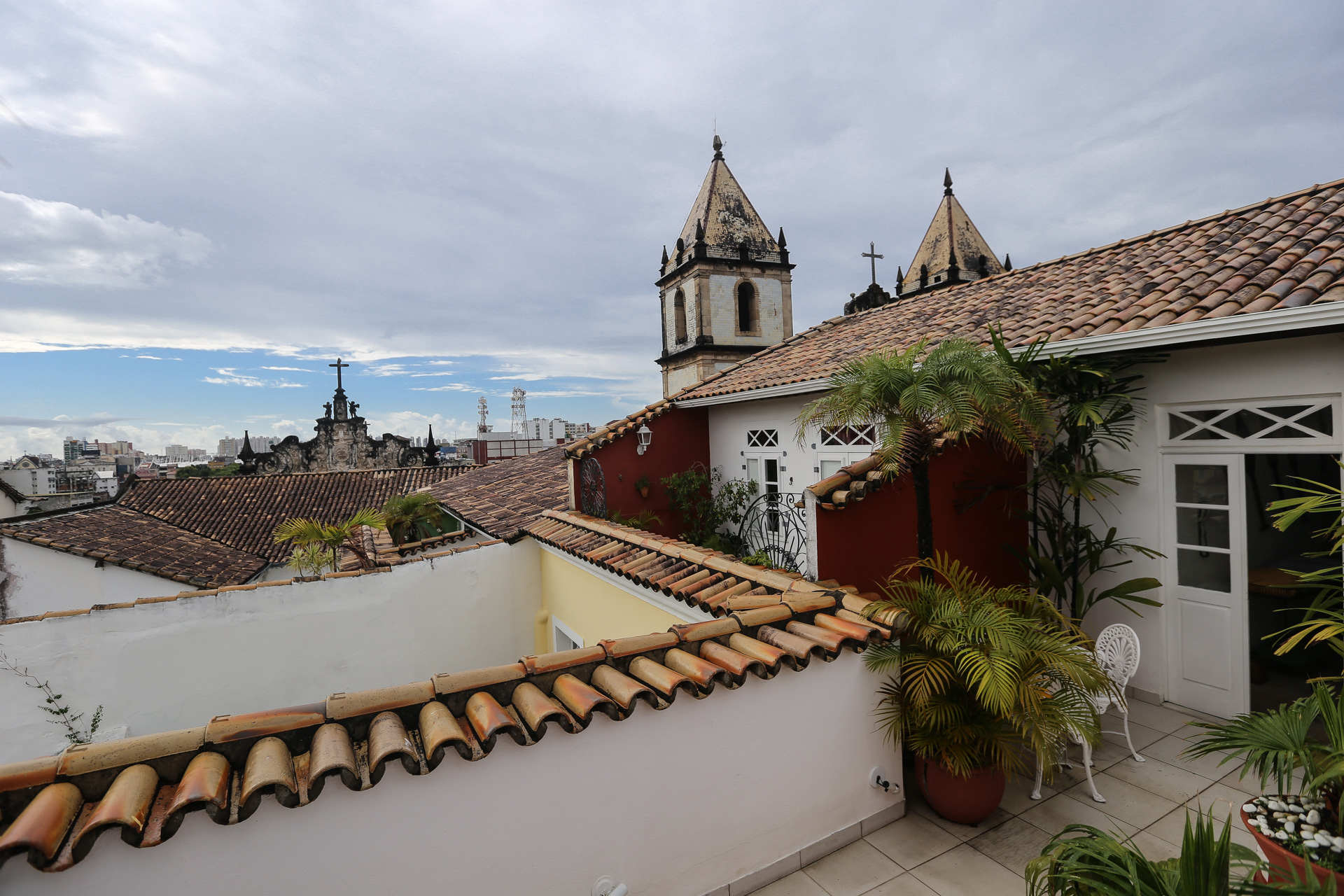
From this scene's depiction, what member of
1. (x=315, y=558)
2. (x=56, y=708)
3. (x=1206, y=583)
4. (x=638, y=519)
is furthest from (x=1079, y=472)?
(x=315, y=558)

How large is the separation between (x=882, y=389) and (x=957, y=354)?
636mm

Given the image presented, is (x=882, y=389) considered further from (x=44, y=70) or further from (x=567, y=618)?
(x=44, y=70)

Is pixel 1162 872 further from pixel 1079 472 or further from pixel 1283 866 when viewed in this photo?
pixel 1079 472

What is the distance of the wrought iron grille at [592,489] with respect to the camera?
8633 millimetres

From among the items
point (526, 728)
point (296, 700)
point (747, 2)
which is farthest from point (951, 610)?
point (747, 2)

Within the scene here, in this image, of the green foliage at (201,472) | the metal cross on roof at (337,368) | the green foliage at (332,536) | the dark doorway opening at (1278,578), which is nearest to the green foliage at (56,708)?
the green foliage at (332,536)

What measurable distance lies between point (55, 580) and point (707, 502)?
13814mm

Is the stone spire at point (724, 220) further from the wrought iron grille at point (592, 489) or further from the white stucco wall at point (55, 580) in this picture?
the white stucco wall at point (55, 580)

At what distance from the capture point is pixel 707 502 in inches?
380

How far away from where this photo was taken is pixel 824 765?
3518mm

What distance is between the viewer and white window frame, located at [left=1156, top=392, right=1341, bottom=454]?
4.38 m

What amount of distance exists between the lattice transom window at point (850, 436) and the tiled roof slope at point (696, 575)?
2757 millimetres

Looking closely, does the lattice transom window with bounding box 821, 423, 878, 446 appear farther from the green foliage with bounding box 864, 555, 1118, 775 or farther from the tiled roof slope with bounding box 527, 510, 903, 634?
the green foliage with bounding box 864, 555, 1118, 775

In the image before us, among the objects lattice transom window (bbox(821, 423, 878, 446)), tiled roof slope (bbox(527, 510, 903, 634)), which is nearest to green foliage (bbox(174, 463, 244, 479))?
tiled roof slope (bbox(527, 510, 903, 634))
